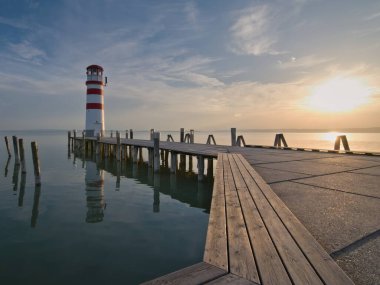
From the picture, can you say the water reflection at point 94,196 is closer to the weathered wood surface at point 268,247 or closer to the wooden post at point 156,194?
the wooden post at point 156,194

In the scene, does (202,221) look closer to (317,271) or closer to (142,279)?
(142,279)

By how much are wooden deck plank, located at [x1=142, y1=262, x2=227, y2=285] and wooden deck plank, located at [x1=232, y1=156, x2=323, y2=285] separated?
559 mm

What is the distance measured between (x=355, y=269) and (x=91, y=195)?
10922 millimetres

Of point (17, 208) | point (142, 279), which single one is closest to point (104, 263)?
point (142, 279)

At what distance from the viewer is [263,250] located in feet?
7.97

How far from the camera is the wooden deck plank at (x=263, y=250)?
197cm

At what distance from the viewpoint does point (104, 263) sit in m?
5.33

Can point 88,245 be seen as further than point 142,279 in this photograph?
Yes

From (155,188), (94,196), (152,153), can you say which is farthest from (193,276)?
(152,153)

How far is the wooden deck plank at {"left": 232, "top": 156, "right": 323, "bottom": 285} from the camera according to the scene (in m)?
1.95

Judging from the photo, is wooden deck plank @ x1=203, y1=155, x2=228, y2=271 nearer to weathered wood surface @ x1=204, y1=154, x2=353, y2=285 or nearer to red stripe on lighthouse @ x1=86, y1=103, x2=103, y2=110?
weathered wood surface @ x1=204, y1=154, x2=353, y2=285

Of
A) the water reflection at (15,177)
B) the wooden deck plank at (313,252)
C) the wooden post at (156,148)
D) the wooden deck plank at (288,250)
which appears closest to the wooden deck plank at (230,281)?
the wooden deck plank at (288,250)

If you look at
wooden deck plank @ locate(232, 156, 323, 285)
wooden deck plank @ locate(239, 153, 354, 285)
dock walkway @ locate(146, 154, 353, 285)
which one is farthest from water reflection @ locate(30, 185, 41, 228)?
wooden deck plank @ locate(239, 153, 354, 285)

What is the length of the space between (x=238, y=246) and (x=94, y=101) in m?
29.1
